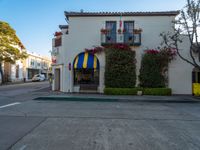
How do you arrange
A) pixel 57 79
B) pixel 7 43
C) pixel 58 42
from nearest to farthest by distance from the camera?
pixel 58 42, pixel 57 79, pixel 7 43

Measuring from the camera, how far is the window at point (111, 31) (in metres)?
17.1

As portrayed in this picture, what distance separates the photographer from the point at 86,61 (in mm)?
17031

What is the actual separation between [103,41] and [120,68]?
342 cm

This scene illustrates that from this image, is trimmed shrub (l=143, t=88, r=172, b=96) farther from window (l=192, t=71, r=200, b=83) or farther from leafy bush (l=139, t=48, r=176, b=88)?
window (l=192, t=71, r=200, b=83)

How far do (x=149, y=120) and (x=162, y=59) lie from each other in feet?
33.6

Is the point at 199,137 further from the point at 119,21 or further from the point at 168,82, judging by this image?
the point at 119,21

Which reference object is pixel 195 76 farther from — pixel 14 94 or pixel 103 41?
pixel 14 94

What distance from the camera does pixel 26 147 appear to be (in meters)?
4.30

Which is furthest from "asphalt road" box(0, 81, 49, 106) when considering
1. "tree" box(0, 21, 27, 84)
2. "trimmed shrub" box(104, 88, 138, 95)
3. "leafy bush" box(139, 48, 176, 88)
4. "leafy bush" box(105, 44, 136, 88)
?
"leafy bush" box(139, 48, 176, 88)

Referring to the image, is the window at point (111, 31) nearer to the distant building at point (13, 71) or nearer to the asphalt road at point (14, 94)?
the asphalt road at point (14, 94)

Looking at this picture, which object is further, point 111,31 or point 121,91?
point 111,31

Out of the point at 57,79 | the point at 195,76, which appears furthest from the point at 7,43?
the point at 195,76

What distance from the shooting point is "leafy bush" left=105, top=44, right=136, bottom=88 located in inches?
634

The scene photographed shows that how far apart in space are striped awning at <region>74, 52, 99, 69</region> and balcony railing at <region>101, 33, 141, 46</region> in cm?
183
